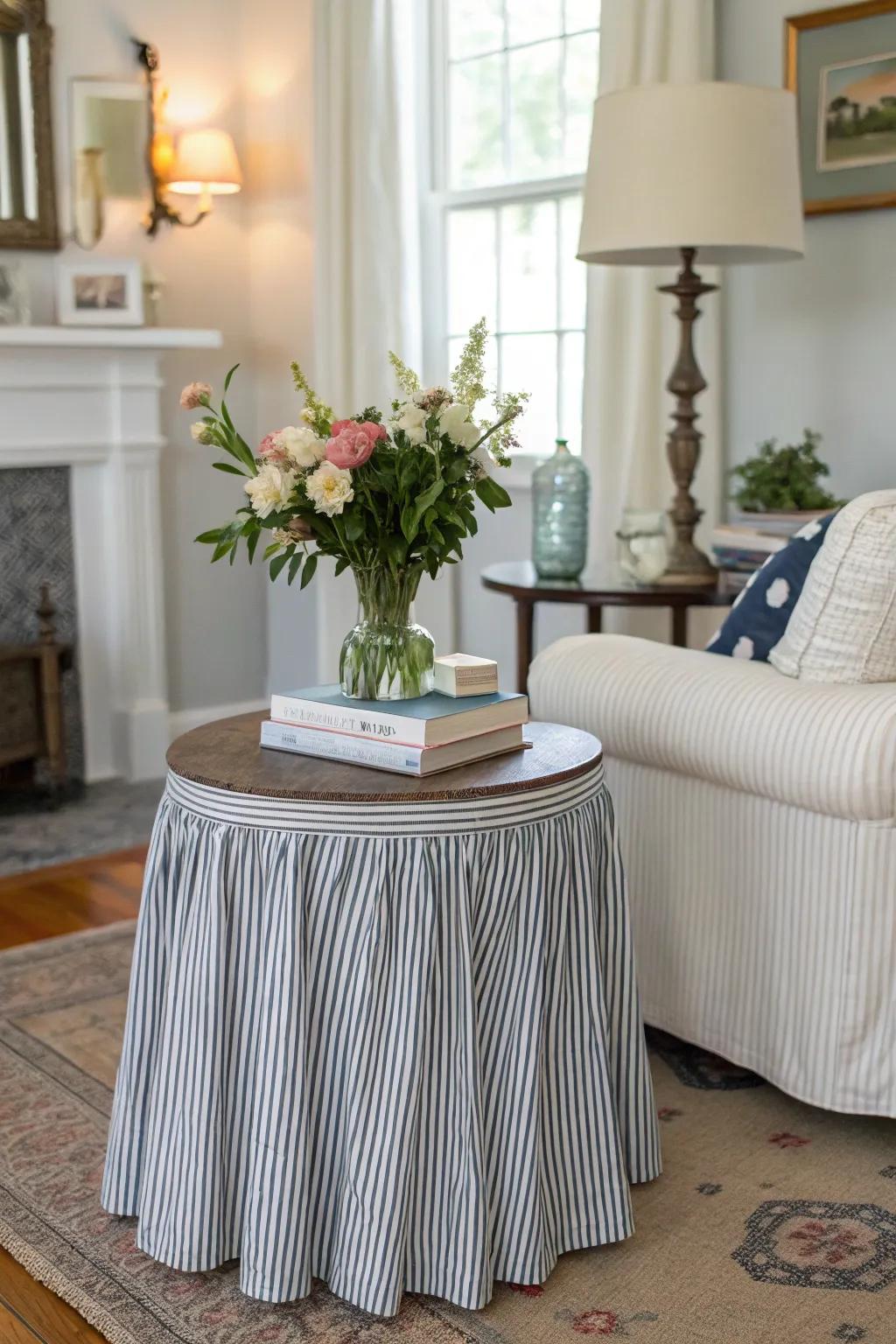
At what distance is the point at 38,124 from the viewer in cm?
442

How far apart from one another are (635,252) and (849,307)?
538 millimetres

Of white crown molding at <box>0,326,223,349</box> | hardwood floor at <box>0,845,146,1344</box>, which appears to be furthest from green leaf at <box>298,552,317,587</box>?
white crown molding at <box>0,326,223,349</box>

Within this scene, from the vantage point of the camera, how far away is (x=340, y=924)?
73.2 inches

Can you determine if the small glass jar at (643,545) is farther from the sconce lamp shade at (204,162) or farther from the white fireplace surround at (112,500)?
the sconce lamp shade at (204,162)

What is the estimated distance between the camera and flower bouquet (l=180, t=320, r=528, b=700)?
1966mm

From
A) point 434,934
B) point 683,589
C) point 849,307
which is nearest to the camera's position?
point 434,934

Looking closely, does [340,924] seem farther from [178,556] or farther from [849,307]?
[178,556]

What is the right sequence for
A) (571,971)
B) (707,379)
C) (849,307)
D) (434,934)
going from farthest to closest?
(707,379) → (849,307) → (571,971) → (434,934)

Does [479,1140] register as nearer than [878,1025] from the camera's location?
Yes

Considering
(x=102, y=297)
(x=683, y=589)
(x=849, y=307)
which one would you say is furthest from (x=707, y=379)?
(x=102, y=297)

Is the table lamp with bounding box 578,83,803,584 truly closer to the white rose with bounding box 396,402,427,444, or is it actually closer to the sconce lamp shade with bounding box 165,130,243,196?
the white rose with bounding box 396,402,427,444

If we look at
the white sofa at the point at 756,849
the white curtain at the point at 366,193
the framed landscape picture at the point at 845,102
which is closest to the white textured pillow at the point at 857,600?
→ the white sofa at the point at 756,849

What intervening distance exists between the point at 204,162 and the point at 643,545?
2201mm

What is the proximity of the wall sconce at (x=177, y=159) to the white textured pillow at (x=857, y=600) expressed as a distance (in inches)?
117
